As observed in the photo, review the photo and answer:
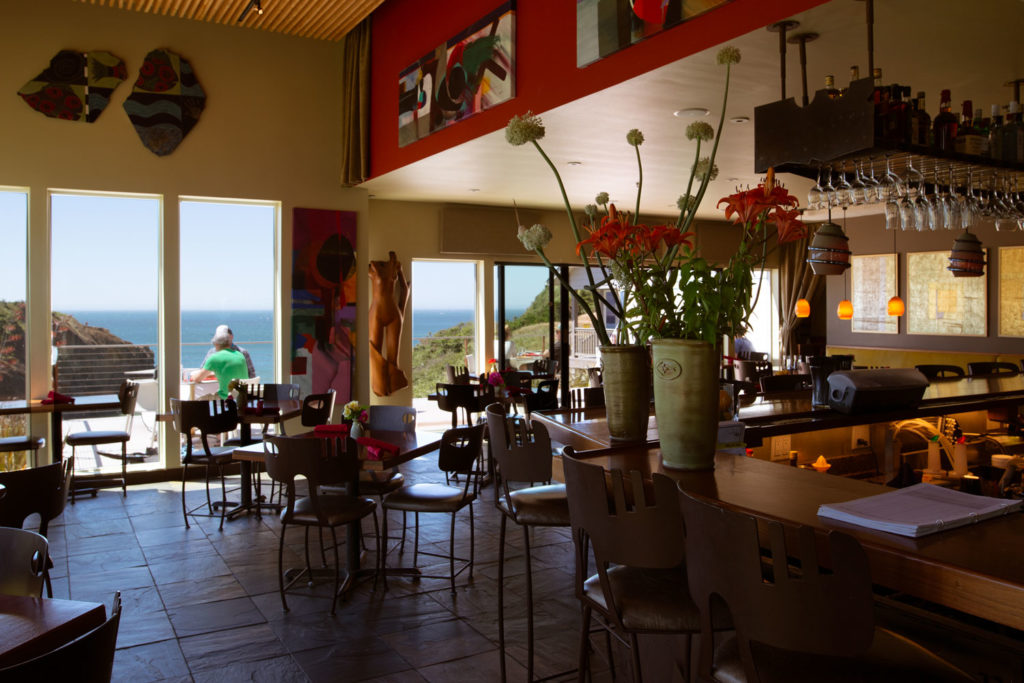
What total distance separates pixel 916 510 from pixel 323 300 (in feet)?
24.9

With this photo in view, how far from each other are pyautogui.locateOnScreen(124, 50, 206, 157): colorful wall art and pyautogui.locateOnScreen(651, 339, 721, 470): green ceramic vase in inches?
278

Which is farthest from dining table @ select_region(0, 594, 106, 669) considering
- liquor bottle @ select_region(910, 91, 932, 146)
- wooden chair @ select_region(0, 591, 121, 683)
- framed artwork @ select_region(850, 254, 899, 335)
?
framed artwork @ select_region(850, 254, 899, 335)

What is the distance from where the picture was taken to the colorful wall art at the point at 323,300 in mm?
8516

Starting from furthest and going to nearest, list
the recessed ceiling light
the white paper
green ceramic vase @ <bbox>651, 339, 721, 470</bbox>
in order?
the recessed ceiling light → green ceramic vase @ <bbox>651, 339, 721, 470</bbox> → the white paper

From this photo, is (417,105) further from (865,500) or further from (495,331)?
(865,500)

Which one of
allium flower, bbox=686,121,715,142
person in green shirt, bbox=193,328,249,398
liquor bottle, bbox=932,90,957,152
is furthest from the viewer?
person in green shirt, bbox=193,328,249,398

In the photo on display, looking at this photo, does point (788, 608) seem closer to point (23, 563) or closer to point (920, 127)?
point (23, 563)

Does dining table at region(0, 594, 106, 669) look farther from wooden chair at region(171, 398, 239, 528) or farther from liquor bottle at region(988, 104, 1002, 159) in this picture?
liquor bottle at region(988, 104, 1002, 159)

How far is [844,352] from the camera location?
40.6ft

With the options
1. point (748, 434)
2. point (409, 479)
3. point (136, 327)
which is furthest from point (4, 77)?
point (136, 327)

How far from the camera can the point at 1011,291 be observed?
33.8ft

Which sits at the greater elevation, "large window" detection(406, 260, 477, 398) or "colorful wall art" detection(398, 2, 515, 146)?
"colorful wall art" detection(398, 2, 515, 146)

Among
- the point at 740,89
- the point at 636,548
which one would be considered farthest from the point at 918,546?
the point at 740,89

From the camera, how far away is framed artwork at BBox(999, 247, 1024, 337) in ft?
33.5
